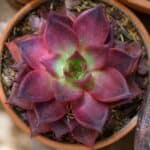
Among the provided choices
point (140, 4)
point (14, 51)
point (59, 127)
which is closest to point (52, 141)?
point (59, 127)

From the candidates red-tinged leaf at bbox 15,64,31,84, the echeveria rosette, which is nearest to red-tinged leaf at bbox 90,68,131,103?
the echeveria rosette

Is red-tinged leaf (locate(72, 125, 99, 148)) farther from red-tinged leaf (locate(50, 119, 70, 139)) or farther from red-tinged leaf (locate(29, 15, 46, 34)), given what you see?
red-tinged leaf (locate(29, 15, 46, 34))

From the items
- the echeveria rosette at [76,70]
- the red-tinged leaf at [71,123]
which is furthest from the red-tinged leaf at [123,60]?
the red-tinged leaf at [71,123]

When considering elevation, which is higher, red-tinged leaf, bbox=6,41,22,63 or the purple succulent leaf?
red-tinged leaf, bbox=6,41,22,63

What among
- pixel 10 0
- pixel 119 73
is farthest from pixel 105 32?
pixel 10 0

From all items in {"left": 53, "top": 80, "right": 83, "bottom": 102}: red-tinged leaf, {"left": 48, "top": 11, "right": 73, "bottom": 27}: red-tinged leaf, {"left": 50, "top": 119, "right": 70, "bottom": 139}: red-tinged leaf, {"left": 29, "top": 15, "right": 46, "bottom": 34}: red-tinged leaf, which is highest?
{"left": 48, "top": 11, "right": 73, "bottom": 27}: red-tinged leaf

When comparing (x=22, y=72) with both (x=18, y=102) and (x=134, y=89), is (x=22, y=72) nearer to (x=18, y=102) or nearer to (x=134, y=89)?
(x=18, y=102)

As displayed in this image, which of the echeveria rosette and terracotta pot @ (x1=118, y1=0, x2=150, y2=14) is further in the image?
terracotta pot @ (x1=118, y1=0, x2=150, y2=14)
